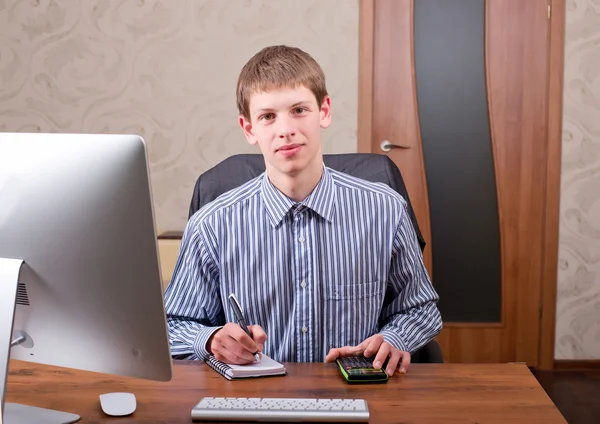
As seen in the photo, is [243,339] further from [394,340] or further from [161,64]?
[161,64]

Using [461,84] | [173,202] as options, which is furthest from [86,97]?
[461,84]

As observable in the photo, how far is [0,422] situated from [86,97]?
8.88ft

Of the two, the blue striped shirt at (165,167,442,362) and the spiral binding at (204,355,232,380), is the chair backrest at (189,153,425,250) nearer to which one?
the blue striped shirt at (165,167,442,362)

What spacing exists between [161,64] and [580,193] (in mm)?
1985

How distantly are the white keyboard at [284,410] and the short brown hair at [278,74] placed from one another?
63cm

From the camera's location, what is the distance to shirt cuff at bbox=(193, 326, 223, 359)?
4.38ft

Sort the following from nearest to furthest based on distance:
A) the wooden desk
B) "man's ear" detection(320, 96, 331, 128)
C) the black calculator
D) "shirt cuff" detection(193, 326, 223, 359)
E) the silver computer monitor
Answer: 1. the silver computer monitor
2. the wooden desk
3. the black calculator
4. "shirt cuff" detection(193, 326, 223, 359)
5. "man's ear" detection(320, 96, 331, 128)

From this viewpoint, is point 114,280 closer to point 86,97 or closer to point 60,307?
point 60,307

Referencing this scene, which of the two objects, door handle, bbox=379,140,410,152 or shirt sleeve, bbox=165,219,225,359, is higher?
door handle, bbox=379,140,410,152

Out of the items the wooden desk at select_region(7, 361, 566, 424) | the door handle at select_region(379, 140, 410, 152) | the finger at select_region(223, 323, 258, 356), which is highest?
the door handle at select_region(379, 140, 410, 152)

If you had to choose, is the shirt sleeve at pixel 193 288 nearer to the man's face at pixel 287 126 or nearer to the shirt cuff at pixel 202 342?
the shirt cuff at pixel 202 342

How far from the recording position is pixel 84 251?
97 cm

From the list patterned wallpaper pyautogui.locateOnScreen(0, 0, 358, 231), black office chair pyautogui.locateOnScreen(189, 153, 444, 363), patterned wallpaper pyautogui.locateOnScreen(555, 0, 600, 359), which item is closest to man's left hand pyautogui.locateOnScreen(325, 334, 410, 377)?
black office chair pyautogui.locateOnScreen(189, 153, 444, 363)

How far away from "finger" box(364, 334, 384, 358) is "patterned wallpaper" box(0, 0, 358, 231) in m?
2.21
